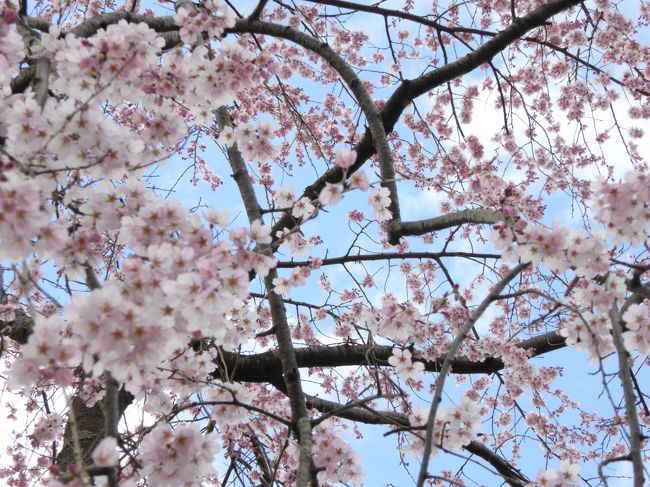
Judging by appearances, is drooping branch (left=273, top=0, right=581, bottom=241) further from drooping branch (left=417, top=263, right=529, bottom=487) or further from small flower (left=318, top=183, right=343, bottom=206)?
drooping branch (left=417, top=263, right=529, bottom=487)

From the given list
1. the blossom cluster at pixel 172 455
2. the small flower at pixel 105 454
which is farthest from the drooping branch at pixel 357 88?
the small flower at pixel 105 454

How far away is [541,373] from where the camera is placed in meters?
4.91

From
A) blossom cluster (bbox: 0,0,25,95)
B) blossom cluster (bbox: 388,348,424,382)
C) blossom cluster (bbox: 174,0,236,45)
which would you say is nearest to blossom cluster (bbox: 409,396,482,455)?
blossom cluster (bbox: 388,348,424,382)

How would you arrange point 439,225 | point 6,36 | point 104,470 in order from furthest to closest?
point 439,225, point 6,36, point 104,470

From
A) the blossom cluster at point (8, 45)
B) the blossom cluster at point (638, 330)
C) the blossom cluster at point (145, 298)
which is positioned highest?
the blossom cluster at point (8, 45)

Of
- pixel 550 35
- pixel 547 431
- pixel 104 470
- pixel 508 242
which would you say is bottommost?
pixel 104 470

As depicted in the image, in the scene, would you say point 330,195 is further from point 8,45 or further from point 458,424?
point 8,45

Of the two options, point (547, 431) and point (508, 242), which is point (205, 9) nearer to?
point (508, 242)

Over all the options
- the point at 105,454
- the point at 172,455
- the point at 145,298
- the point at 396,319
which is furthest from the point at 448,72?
the point at 105,454

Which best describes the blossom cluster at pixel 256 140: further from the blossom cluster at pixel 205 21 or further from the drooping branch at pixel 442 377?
the drooping branch at pixel 442 377

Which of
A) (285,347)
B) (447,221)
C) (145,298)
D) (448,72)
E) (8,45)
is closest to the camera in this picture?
(145,298)

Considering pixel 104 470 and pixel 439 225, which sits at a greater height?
pixel 439 225

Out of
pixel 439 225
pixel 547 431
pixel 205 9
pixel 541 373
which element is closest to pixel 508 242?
pixel 439 225

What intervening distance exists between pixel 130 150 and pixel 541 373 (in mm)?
4236
